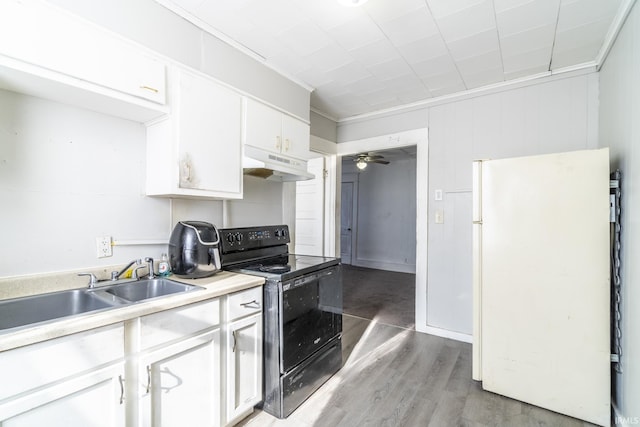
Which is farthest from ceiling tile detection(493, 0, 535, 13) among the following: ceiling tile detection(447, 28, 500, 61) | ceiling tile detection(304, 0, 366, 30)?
ceiling tile detection(304, 0, 366, 30)

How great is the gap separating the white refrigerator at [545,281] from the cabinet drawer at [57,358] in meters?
2.22

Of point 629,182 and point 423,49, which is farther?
point 423,49

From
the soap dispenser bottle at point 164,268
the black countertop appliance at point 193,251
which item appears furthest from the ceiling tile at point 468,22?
the soap dispenser bottle at point 164,268

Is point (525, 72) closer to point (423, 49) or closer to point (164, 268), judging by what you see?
point (423, 49)

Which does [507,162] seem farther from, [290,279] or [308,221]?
[308,221]

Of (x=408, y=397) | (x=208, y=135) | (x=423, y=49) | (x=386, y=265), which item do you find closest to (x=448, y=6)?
(x=423, y=49)

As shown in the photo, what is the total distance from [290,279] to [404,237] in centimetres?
516

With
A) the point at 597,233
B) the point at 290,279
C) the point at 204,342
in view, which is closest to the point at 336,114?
the point at 290,279

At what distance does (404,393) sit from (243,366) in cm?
116

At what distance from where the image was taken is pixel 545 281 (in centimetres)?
190

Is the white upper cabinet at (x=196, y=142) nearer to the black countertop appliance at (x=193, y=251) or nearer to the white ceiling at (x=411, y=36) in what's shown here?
the black countertop appliance at (x=193, y=251)

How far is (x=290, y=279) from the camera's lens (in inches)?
72.5

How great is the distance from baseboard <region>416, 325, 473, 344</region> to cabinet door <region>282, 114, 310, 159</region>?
217 centimetres

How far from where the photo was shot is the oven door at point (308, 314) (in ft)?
5.90
